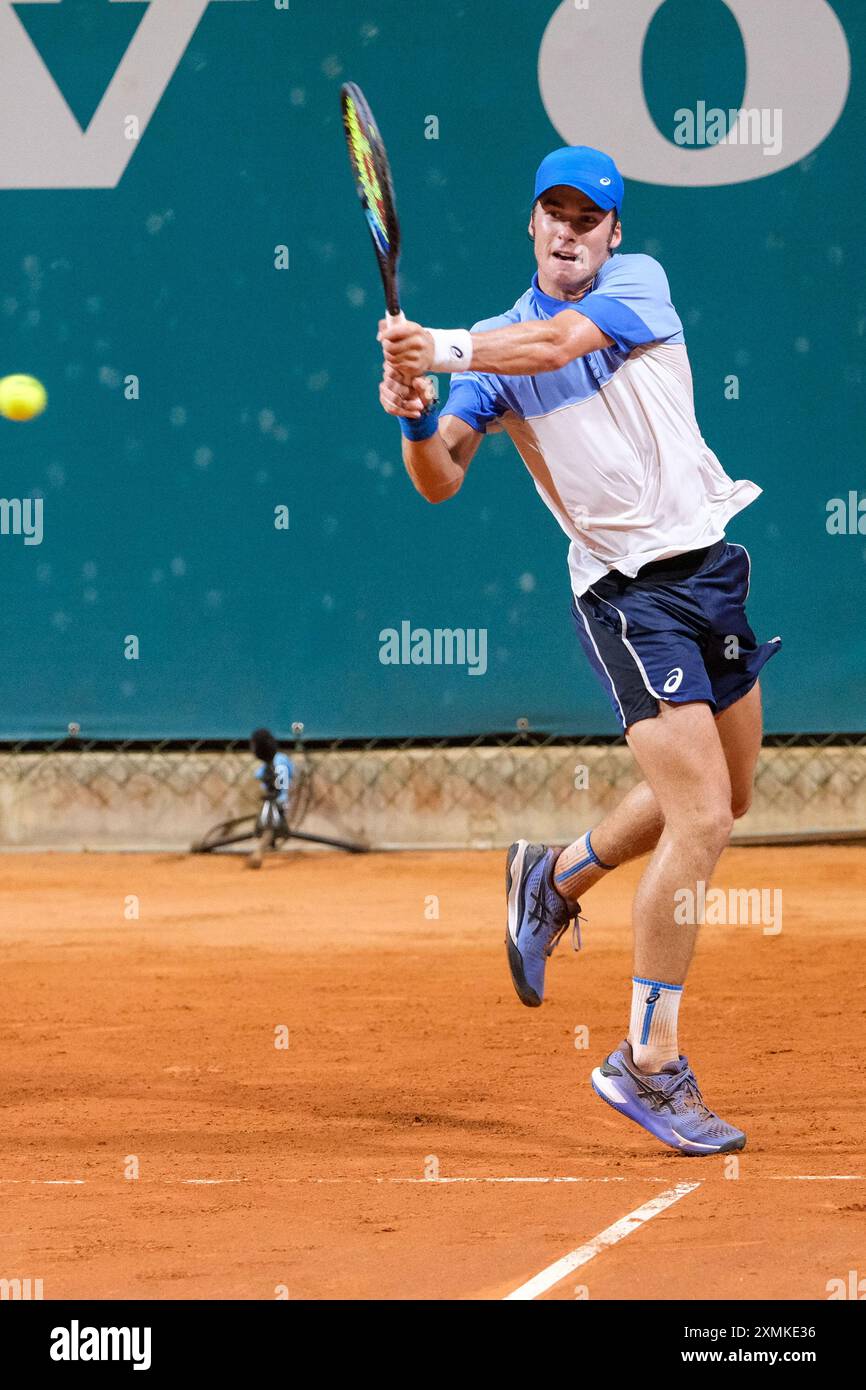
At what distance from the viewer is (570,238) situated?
4391 millimetres

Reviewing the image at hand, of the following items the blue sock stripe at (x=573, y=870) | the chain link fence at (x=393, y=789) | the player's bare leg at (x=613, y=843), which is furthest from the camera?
the chain link fence at (x=393, y=789)

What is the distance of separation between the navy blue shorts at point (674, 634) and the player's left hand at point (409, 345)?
83 cm

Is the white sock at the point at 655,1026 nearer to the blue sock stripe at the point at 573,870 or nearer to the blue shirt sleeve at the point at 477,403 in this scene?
the blue sock stripe at the point at 573,870

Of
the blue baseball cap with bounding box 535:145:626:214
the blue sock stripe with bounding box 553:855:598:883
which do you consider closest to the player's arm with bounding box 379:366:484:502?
the blue baseball cap with bounding box 535:145:626:214

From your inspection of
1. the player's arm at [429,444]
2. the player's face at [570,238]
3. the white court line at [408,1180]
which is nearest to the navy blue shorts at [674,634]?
the player's arm at [429,444]

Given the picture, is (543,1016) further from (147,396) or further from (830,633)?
(147,396)

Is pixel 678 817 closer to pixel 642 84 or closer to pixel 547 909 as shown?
pixel 547 909

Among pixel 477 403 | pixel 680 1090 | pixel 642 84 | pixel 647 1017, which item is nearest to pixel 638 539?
pixel 477 403

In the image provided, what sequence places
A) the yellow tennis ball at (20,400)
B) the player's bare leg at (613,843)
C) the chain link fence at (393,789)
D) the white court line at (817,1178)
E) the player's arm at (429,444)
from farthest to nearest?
the chain link fence at (393,789) → the yellow tennis ball at (20,400) → the player's bare leg at (613,843) → the player's arm at (429,444) → the white court line at (817,1178)

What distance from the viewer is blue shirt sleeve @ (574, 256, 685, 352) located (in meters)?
4.11

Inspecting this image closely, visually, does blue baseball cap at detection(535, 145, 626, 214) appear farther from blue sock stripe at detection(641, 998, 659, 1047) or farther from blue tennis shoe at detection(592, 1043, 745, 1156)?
blue tennis shoe at detection(592, 1043, 745, 1156)

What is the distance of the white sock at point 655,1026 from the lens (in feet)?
13.7

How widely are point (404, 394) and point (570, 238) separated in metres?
0.70

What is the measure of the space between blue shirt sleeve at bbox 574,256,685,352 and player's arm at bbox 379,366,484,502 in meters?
0.42
